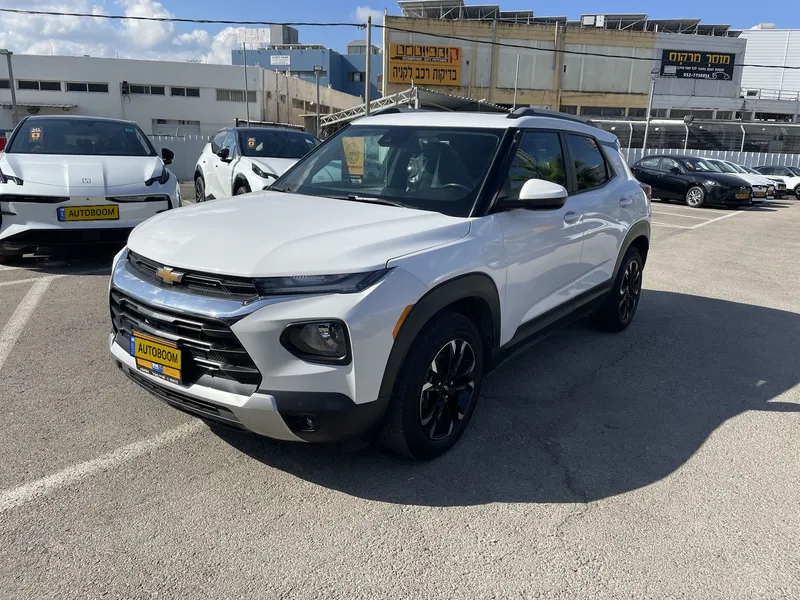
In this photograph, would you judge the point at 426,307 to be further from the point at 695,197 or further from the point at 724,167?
the point at 724,167

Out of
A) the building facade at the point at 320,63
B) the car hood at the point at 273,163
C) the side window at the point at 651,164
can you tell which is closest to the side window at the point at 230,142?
the car hood at the point at 273,163

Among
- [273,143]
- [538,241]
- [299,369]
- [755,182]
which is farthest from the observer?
[755,182]

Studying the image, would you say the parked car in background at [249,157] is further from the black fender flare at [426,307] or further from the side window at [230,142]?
the black fender flare at [426,307]

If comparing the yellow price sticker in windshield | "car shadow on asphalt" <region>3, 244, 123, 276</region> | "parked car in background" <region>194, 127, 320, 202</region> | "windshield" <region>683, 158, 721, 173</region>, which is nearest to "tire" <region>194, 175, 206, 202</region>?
"parked car in background" <region>194, 127, 320, 202</region>

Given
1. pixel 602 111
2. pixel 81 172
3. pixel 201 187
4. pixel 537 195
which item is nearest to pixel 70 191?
pixel 81 172

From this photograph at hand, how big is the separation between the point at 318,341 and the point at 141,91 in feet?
167

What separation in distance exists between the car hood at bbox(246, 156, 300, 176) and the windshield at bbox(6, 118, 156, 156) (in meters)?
1.57

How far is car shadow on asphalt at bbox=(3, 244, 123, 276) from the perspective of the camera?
21.8 feet

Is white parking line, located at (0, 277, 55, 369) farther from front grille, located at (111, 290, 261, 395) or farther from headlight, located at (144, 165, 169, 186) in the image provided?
front grille, located at (111, 290, 261, 395)

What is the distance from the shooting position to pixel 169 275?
279 cm

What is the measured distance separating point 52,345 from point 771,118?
228 ft

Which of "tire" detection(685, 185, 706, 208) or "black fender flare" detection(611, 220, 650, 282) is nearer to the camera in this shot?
"black fender flare" detection(611, 220, 650, 282)

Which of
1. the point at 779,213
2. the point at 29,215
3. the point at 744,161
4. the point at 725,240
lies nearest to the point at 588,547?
the point at 29,215

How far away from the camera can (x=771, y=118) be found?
59750 mm
